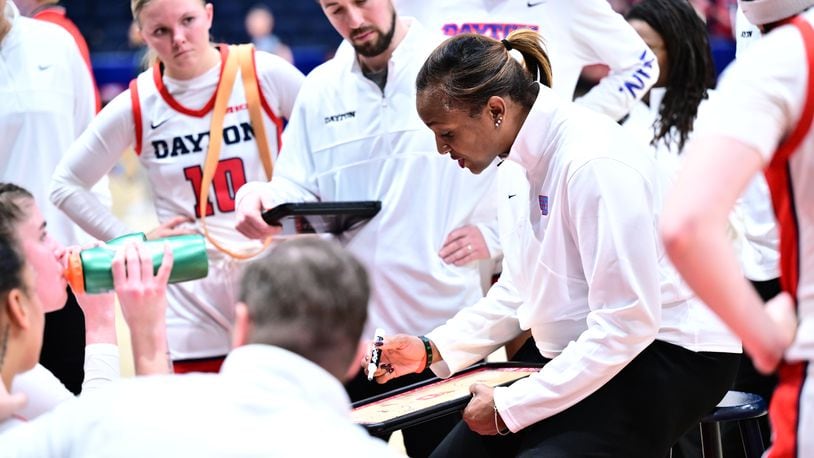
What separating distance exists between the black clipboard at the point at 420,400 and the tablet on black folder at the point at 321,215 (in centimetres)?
71

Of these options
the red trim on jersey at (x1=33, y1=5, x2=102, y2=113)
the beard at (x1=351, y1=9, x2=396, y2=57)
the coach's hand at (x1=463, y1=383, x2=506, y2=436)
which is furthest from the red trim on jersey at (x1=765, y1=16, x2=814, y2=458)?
the red trim on jersey at (x1=33, y1=5, x2=102, y2=113)

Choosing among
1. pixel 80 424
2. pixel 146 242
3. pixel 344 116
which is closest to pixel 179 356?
pixel 344 116

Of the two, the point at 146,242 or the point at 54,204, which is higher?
the point at 146,242

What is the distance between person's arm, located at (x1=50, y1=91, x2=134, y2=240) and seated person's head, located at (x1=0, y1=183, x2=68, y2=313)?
1762 mm

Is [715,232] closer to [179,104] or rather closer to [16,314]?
[16,314]

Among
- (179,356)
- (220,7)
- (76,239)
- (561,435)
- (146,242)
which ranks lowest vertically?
(220,7)

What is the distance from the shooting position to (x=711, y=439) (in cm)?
326

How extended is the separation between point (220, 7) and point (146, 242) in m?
12.6

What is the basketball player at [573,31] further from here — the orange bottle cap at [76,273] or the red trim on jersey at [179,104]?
the orange bottle cap at [76,273]

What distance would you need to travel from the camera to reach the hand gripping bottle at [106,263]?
2416 mm

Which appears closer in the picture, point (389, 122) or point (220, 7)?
point (389, 122)

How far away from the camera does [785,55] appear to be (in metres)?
1.74

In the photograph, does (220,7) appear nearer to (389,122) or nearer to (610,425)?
(389,122)

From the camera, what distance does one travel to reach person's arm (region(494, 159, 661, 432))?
2.69m
